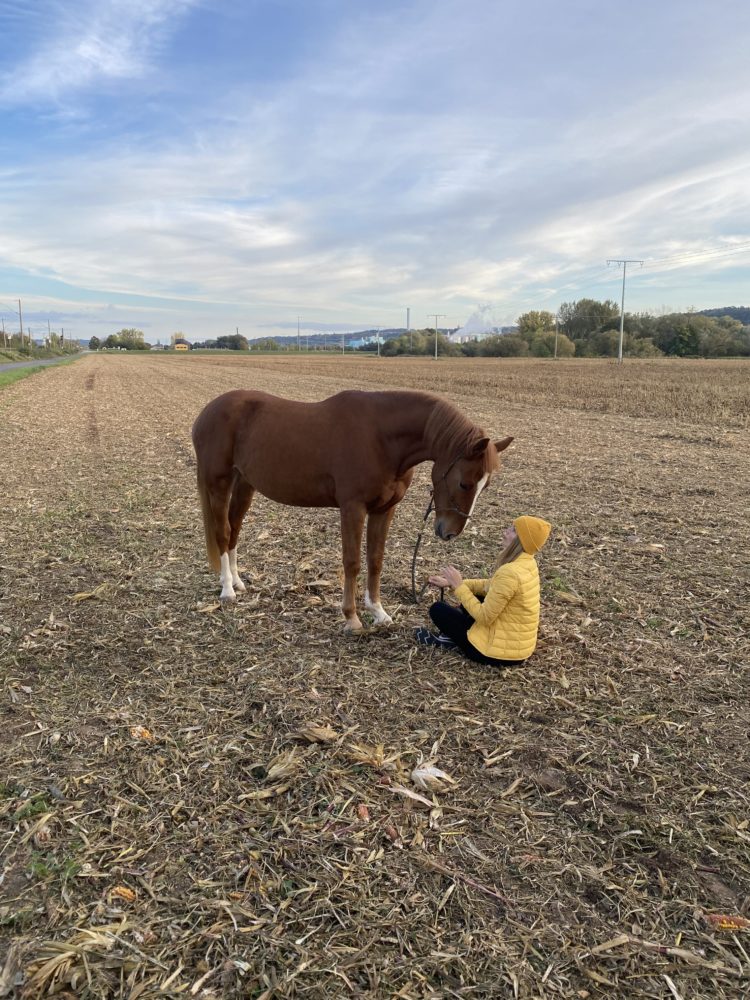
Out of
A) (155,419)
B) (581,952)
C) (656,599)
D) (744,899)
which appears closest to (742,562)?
(656,599)

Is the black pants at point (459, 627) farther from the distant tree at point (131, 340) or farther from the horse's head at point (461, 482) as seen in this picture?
the distant tree at point (131, 340)

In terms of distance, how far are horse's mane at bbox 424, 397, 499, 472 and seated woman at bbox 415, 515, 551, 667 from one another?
549 mm

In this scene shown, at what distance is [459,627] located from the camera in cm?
441

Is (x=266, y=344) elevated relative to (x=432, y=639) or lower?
elevated

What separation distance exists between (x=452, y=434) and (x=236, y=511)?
2.51m

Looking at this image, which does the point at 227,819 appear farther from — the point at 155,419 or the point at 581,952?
the point at 155,419

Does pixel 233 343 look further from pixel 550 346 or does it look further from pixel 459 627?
pixel 459 627

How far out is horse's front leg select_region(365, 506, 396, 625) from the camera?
4918 mm

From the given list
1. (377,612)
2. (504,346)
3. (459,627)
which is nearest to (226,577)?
(377,612)

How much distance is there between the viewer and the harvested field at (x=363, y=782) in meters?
2.29

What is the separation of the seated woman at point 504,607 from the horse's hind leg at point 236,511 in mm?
2138

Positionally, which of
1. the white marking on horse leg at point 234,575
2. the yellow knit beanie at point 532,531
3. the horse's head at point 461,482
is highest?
the horse's head at point 461,482

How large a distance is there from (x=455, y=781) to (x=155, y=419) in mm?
17095

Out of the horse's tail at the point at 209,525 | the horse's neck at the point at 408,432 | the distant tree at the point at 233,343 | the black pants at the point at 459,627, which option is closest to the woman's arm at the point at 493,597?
the black pants at the point at 459,627
